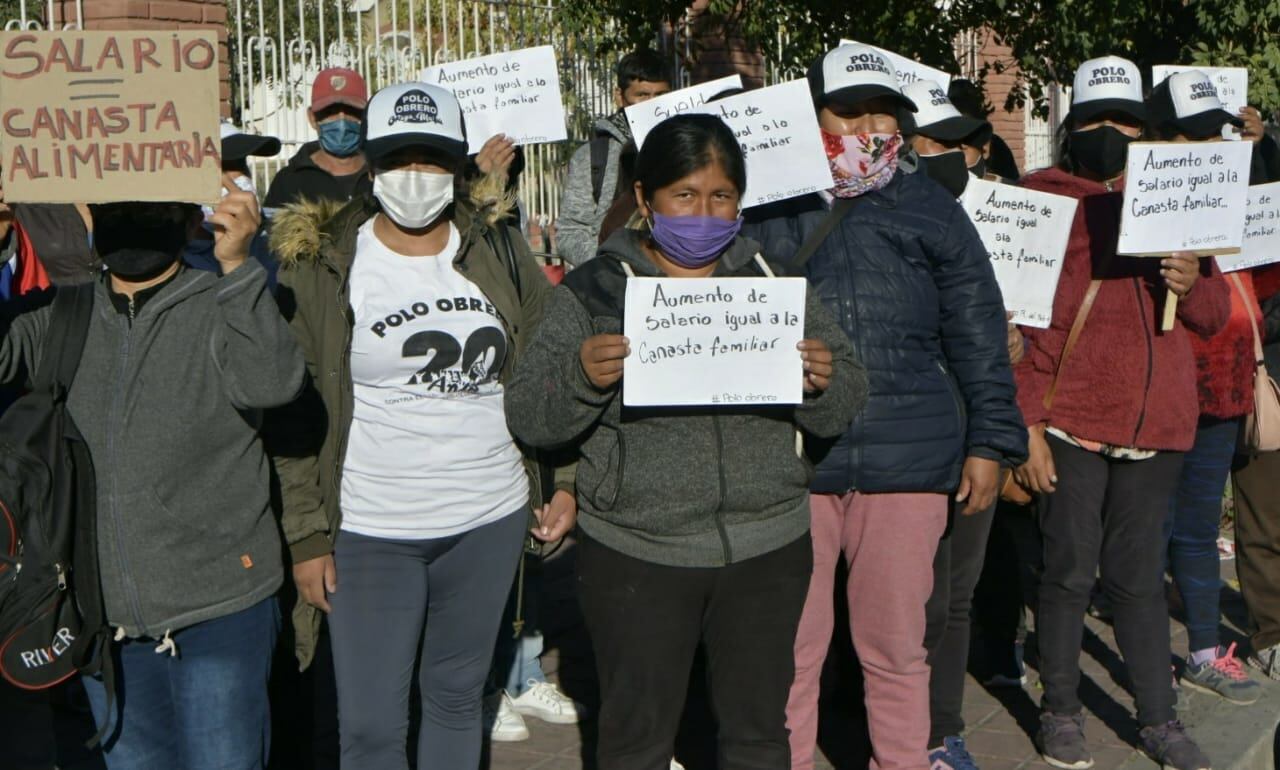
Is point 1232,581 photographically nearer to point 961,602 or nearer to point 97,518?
point 961,602

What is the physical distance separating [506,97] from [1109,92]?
245 centimetres

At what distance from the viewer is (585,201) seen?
6.69 metres

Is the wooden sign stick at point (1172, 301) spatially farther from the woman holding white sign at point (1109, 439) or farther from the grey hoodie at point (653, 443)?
the grey hoodie at point (653, 443)

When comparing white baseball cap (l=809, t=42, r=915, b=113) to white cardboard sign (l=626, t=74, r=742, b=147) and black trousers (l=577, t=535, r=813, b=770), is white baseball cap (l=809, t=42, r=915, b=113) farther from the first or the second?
black trousers (l=577, t=535, r=813, b=770)

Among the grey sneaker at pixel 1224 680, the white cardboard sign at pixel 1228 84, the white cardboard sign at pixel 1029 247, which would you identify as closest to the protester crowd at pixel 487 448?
the white cardboard sign at pixel 1029 247

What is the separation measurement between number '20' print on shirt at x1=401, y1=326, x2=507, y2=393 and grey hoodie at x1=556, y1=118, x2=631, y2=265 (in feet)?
8.20

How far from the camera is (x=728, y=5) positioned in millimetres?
8992

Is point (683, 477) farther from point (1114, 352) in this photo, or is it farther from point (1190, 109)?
point (1190, 109)

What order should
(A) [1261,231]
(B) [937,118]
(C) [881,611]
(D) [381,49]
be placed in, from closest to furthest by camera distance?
(C) [881,611]
(B) [937,118]
(A) [1261,231]
(D) [381,49]

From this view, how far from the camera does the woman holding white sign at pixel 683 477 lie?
3865mm

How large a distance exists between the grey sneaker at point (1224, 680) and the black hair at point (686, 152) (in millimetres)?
3401

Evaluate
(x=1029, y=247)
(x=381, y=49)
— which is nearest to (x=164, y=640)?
(x=1029, y=247)

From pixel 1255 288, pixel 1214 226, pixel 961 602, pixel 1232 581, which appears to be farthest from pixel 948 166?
pixel 1232 581

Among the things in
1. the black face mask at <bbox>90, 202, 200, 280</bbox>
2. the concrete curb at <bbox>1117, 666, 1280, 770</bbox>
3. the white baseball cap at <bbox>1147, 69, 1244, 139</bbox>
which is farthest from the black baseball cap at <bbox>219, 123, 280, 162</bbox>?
the concrete curb at <bbox>1117, 666, 1280, 770</bbox>
